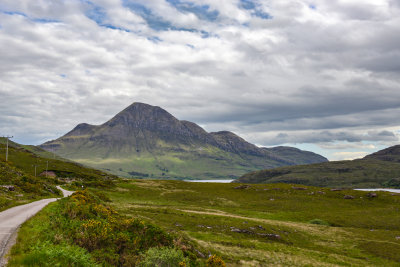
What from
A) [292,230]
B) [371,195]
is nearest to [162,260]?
[292,230]

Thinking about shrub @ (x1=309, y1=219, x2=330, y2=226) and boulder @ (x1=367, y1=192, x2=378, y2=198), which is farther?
boulder @ (x1=367, y1=192, x2=378, y2=198)

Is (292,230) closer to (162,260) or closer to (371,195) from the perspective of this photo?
(162,260)

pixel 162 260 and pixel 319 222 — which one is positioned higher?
pixel 162 260

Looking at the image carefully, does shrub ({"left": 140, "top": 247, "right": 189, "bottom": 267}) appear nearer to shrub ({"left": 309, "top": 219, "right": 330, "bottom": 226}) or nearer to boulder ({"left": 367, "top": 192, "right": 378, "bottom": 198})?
shrub ({"left": 309, "top": 219, "right": 330, "bottom": 226})

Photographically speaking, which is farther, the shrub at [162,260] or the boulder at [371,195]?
the boulder at [371,195]

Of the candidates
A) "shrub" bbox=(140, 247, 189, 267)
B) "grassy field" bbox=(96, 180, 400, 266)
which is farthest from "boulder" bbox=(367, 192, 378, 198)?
"shrub" bbox=(140, 247, 189, 267)

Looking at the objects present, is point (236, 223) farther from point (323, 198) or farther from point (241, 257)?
point (323, 198)

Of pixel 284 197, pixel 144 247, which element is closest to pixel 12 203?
pixel 144 247

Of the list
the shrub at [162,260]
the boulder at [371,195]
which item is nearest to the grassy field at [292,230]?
Result: the boulder at [371,195]

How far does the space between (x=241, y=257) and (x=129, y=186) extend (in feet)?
260

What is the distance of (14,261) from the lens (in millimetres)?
12586

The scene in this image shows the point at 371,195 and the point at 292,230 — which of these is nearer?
the point at 292,230

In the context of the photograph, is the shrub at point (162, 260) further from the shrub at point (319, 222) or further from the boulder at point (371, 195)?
the boulder at point (371, 195)

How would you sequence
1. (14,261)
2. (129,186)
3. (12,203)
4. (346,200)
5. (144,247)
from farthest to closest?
1. (129,186)
2. (346,200)
3. (12,203)
4. (144,247)
5. (14,261)
